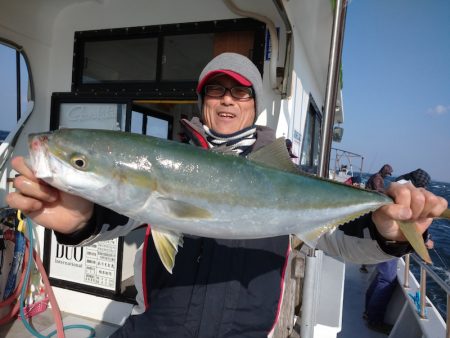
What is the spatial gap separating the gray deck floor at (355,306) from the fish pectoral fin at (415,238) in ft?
15.2

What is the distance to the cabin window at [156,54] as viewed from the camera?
380cm

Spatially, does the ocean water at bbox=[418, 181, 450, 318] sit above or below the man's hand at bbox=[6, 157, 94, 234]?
below

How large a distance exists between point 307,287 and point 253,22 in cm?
291

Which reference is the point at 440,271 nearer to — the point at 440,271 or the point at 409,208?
the point at 440,271

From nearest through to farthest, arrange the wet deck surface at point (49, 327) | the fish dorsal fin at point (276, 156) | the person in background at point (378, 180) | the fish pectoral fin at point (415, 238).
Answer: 1. the fish pectoral fin at point (415, 238)
2. the fish dorsal fin at point (276, 156)
3. the wet deck surface at point (49, 327)
4. the person in background at point (378, 180)

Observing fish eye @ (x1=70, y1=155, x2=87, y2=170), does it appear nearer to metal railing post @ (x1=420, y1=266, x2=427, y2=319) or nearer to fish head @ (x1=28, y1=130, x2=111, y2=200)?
fish head @ (x1=28, y1=130, x2=111, y2=200)

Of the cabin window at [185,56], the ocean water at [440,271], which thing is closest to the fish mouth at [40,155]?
the cabin window at [185,56]

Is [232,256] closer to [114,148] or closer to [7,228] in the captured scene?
[114,148]

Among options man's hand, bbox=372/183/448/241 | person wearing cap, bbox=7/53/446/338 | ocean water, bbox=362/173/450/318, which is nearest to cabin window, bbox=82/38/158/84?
person wearing cap, bbox=7/53/446/338

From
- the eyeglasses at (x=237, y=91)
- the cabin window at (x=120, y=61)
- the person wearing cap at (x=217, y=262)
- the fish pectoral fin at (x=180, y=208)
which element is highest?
the cabin window at (x=120, y=61)

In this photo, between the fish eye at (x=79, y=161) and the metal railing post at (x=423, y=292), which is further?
the metal railing post at (x=423, y=292)

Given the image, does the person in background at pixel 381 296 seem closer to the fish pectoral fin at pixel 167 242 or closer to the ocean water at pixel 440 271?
the ocean water at pixel 440 271

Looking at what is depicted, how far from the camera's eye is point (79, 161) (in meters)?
1.33

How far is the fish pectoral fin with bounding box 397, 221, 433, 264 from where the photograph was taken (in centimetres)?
142
